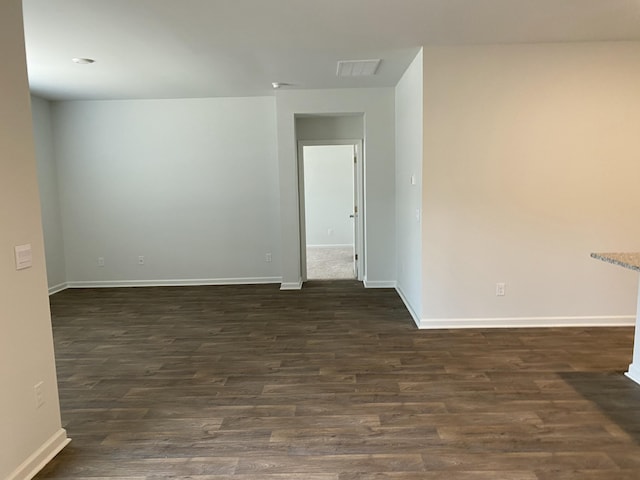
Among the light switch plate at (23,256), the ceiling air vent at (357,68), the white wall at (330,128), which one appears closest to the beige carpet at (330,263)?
the white wall at (330,128)

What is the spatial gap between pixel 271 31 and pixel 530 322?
3501mm

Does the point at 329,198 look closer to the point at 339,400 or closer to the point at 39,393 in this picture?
the point at 339,400

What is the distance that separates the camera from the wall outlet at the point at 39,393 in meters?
2.14

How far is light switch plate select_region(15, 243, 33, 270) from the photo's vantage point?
79.8 inches

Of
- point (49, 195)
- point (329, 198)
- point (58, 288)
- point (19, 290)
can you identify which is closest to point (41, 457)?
point (19, 290)

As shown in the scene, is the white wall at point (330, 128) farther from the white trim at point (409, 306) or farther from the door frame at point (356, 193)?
the white trim at point (409, 306)

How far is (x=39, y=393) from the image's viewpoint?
7.12 ft

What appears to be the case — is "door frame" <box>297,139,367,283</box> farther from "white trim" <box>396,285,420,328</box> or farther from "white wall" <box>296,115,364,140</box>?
"white trim" <box>396,285,420,328</box>

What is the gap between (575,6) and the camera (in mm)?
2922

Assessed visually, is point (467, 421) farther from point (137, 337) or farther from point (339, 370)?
point (137, 337)

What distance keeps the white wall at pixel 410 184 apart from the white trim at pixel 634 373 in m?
1.70

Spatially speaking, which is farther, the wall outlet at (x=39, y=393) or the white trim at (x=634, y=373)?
the white trim at (x=634, y=373)

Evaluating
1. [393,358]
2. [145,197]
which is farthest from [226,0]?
[145,197]

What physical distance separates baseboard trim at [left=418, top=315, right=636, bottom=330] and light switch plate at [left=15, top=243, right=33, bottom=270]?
323 cm
